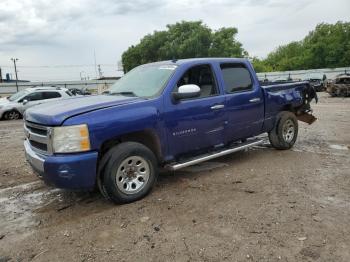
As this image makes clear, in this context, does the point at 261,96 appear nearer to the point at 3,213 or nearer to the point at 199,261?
the point at 199,261

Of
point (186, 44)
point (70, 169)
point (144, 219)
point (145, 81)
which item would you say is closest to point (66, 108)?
point (70, 169)

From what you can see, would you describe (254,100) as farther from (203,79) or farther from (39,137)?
(39,137)

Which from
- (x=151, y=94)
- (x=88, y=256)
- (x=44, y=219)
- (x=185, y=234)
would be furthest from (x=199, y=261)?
(x=151, y=94)

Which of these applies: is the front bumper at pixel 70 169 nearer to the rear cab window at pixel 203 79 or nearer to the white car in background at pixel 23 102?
the rear cab window at pixel 203 79

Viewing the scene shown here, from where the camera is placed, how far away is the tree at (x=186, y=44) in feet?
155

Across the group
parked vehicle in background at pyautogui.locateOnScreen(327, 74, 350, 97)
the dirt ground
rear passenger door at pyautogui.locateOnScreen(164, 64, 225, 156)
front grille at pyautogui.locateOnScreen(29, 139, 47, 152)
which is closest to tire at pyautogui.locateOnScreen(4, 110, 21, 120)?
the dirt ground

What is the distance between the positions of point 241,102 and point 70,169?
3238 millimetres

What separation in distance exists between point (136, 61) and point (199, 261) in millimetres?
52258

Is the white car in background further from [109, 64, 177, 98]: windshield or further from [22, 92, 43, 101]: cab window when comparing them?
[109, 64, 177, 98]: windshield

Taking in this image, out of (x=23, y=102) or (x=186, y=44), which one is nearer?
(x=23, y=102)

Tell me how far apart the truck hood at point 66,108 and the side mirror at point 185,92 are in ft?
1.82

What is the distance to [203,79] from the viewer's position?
6016 millimetres

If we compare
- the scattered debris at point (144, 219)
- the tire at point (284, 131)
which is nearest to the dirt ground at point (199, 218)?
the scattered debris at point (144, 219)

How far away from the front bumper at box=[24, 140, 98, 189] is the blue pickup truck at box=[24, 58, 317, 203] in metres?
0.01
